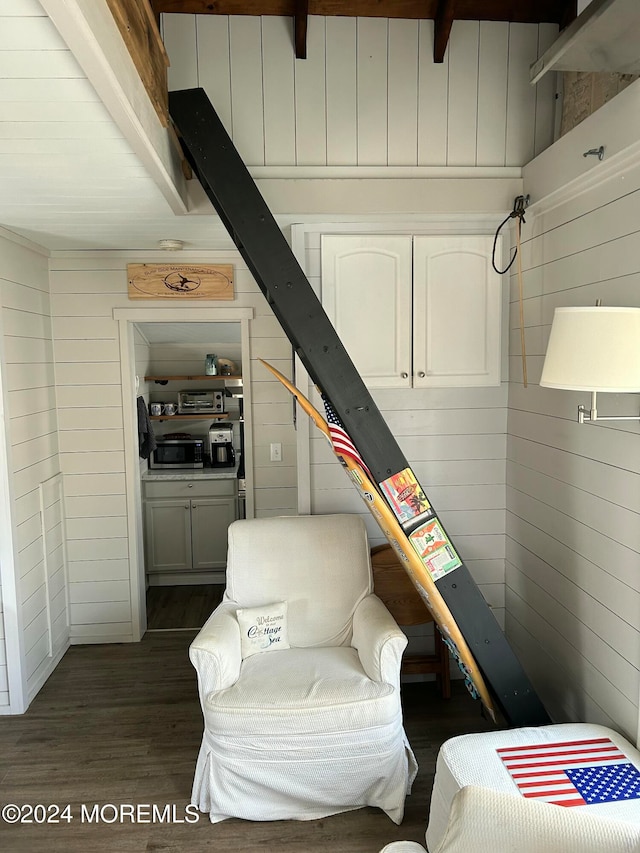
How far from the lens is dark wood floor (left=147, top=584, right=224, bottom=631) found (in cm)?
393

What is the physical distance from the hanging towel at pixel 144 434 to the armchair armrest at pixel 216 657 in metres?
2.15

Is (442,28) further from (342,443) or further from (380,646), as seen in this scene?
(380,646)

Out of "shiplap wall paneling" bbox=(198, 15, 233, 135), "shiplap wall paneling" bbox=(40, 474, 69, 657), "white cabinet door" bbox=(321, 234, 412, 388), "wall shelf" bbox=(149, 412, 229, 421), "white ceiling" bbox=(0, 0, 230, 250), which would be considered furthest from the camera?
"wall shelf" bbox=(149, 412, 229, 421)

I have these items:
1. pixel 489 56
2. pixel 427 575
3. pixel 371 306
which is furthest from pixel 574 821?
pixel 489 56

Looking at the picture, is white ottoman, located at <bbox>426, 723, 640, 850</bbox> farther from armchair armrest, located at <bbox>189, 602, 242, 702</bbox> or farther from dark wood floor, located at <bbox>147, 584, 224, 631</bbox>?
dark wood floor, located at <bbox>147, 584, 224, 631</bbox>

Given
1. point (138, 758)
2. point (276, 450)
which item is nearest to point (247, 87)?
point (276, 450)

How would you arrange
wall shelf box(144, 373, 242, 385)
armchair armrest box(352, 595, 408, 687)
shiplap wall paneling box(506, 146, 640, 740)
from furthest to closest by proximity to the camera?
wall shelf box(144, 373, 242, 385)
armchair armrest box(352, 595, 408, 687)
shiplap wall paneling box(506, 146, 640, 740)

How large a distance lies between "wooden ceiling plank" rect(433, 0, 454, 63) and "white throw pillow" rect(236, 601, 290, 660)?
254cm

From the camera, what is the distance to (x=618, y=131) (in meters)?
1.97

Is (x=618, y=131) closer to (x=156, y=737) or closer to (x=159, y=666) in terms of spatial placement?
(x=156, y=737)

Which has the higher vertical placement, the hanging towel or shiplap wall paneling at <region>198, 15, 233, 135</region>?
shiplap wall paneling at <region>198, 15, 233, 135</region>

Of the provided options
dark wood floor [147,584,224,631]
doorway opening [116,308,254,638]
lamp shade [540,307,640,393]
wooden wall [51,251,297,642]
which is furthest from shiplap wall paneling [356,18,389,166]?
dark wood floor [147,584,224,631]

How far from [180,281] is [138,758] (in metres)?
2.43

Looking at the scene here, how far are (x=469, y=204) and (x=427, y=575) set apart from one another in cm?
167
